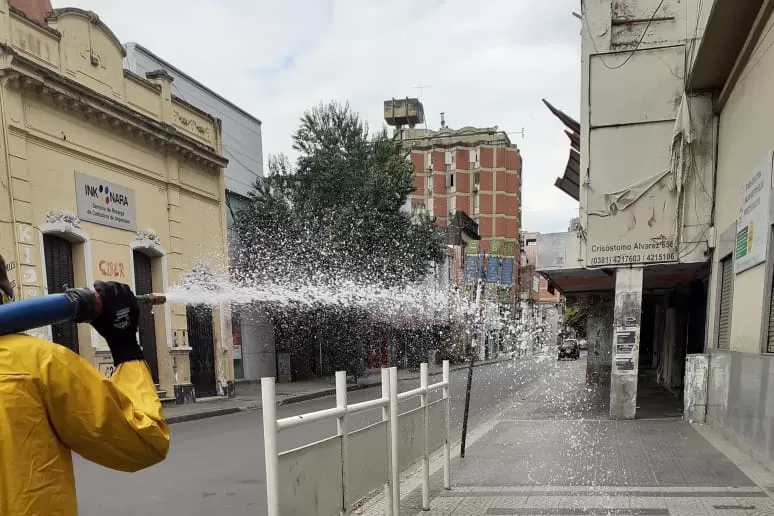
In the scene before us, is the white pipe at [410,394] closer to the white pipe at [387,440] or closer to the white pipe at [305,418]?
the white pipe at [387,440]

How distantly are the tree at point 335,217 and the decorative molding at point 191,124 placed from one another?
3391 millimetres

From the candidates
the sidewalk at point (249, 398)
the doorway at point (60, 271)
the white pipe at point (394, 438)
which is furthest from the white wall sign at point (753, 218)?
the doorway at point (60, 271)

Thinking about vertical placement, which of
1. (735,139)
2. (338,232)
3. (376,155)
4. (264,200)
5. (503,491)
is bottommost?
(503,491)

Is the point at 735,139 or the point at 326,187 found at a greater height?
the point at 326,187

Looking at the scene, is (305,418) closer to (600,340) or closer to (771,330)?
(771,330)

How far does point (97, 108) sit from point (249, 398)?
8.85m

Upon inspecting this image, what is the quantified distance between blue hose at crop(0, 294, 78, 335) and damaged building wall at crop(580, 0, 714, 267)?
992 centimetres

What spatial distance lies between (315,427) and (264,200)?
1687 centimetres

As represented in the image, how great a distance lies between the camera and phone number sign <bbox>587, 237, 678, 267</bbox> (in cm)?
986

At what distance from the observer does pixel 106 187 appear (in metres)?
13.1

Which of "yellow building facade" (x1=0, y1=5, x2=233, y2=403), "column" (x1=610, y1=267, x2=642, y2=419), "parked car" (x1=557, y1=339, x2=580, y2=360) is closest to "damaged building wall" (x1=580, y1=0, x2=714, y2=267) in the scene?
"column" (x1=610, y1=267, x2=642, y2=419)

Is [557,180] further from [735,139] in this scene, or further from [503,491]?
[503,491]


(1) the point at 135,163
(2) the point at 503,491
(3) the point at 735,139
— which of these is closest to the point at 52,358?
(2) the point at 503,491

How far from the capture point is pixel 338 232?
58.9 feet
